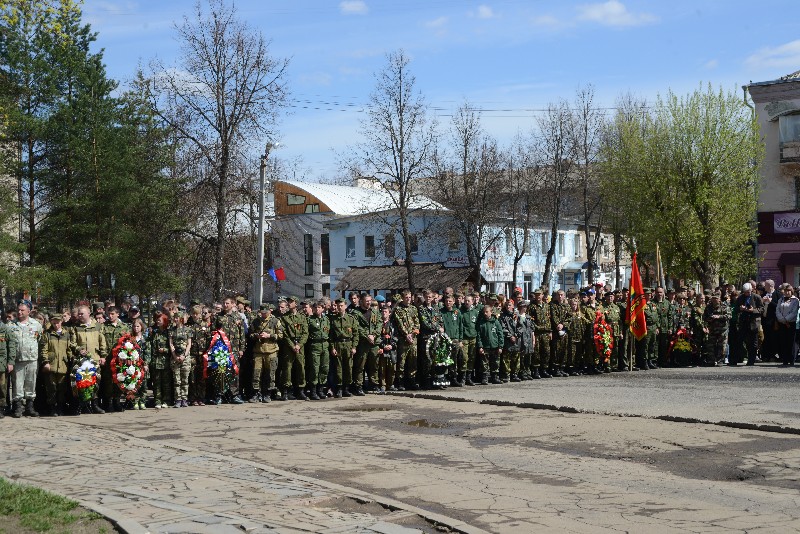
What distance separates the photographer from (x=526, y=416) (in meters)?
14.4

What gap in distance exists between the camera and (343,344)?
18469 mm

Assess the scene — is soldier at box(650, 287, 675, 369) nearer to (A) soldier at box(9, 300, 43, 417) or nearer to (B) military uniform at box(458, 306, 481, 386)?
(B) military uniform at box(458, 306, 481, 386)

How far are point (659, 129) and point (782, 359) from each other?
63.9 ft

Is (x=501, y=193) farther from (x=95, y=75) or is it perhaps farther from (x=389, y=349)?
(x=389, y=349)

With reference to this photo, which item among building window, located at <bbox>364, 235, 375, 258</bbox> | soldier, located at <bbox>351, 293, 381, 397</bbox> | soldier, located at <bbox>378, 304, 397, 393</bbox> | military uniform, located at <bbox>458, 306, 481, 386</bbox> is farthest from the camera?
building window, located at <bbox>364, 235, 375, 258</bbox>

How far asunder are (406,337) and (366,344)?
0.87 m

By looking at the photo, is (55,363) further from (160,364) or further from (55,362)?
(160,364)

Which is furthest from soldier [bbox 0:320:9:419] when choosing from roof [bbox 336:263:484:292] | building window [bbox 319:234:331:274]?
building window [bbox 319:234:331:274]

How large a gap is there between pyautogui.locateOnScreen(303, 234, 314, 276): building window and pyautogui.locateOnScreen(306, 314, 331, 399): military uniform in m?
52.1

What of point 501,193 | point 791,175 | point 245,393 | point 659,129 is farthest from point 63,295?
point 791,175

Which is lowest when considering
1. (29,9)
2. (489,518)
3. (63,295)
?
(489,518)

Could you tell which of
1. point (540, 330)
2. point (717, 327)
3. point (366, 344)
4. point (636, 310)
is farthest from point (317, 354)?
point (717, 327)

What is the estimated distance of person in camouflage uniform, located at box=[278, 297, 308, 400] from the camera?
1789cm

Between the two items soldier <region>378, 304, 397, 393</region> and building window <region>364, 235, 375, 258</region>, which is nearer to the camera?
soldier <region>378, 304, 397, 393</region>
